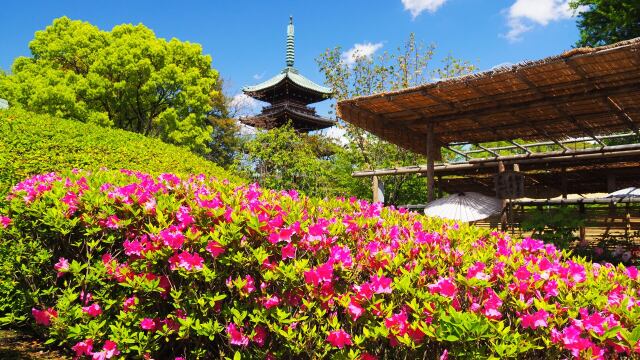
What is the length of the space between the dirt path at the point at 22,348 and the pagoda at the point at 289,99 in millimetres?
27167

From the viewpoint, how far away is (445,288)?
2.02 metres

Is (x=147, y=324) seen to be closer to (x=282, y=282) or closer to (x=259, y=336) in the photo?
(x=259, y=336)

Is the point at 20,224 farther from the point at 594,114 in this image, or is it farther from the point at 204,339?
the point at 594,114

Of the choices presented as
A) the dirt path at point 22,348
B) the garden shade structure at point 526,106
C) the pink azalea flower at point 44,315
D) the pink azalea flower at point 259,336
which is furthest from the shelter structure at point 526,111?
the dirt path at point 22,348

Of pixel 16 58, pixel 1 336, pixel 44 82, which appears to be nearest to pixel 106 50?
pixel 44 82

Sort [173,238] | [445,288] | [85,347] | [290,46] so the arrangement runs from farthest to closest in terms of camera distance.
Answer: [290,46], [85,347], [173,238], [445,288]

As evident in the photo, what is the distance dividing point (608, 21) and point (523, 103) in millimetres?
15940

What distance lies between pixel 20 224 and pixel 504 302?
3.36 metres

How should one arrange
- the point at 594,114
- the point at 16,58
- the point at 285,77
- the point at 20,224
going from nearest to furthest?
the point at 20,224 → the point at 594,114 → the point at 16,58 → the point at 285,77

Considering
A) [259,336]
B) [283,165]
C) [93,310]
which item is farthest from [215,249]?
[283,165]

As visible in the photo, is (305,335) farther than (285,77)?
No

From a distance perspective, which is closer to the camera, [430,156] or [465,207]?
[465,207]

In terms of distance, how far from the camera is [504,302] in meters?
2.05

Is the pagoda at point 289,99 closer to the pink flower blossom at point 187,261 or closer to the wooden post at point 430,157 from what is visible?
Answer: the wooden post at point 430,157
